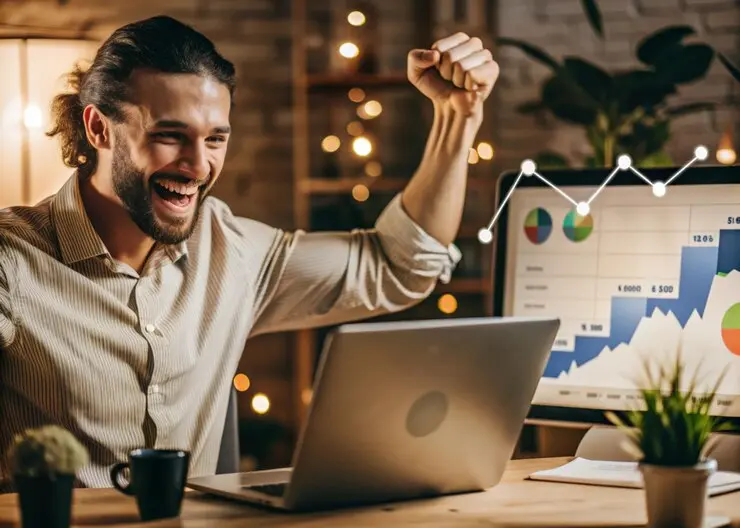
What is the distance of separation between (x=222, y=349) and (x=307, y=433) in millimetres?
759

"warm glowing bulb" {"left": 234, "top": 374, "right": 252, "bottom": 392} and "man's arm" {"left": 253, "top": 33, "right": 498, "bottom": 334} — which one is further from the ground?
"man's arm" {"left": 253, "top": 33, "right": 498, "bottom": 334}

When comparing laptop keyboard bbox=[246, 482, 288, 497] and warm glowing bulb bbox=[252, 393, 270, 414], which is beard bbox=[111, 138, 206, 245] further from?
warm glowing bulb bbox=[252, 393, 270, 414]

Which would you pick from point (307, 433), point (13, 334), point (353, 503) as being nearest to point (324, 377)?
point (307, 433)

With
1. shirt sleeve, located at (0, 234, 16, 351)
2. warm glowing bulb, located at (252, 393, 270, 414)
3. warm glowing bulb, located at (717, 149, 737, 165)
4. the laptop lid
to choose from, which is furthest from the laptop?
warm glowing bulb, located at (252, 393, 270, 414)

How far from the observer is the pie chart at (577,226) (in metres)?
1.59

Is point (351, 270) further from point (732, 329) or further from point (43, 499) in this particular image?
point (43, 499)

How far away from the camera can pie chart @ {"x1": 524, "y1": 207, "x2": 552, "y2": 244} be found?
63.6 inches

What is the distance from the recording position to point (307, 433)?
43.4 inches

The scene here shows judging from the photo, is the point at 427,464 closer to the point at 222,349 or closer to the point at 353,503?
the point at 353,503

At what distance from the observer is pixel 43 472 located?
104 cm

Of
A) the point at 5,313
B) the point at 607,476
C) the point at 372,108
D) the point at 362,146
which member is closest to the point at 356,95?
the point at 372,108

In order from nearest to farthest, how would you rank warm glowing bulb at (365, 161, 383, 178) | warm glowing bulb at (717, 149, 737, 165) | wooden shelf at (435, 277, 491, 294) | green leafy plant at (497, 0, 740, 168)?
green leafy plant at (497, 0, 740, 168), warm glowing bulb at (717, 149, 737, 165), wooden shelf at (435, 277, 491, 294), warm glowing bulb at (365, 161, 383, 178)

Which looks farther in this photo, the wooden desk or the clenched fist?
the clenched fist

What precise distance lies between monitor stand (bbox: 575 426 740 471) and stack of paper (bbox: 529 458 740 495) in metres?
0.03
